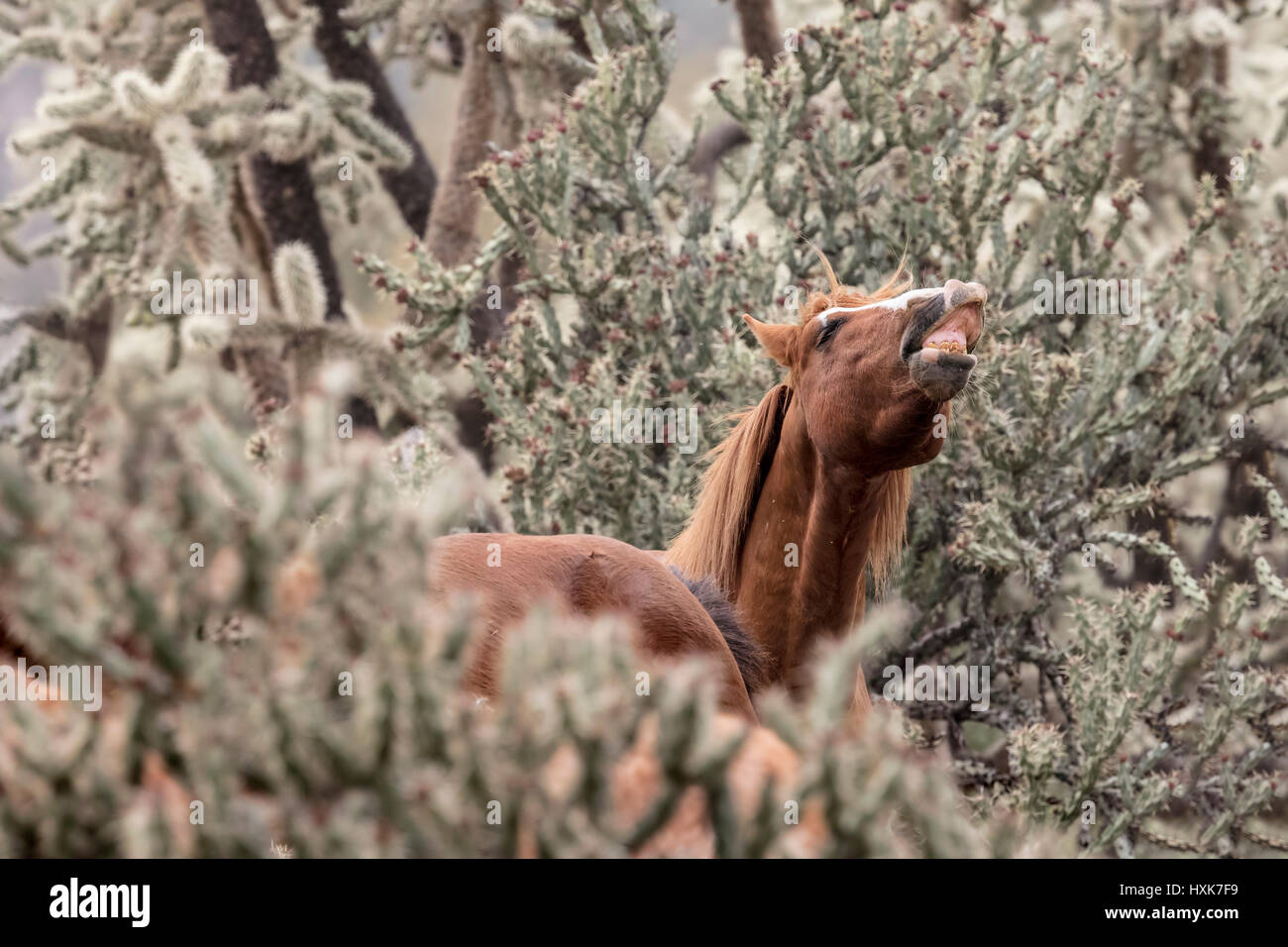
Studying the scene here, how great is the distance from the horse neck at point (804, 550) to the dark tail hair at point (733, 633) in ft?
0.71

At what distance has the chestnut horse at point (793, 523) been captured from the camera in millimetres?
2873

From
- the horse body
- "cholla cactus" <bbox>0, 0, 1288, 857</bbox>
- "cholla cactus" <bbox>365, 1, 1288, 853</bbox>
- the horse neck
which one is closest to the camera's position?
"cholla cactus" <bbox>0, 0, 1288, 857</bbox>

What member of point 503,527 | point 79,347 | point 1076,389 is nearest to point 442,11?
point 79,347

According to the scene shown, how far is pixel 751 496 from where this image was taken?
381 centimetres

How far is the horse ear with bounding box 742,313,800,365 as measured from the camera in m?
3.74

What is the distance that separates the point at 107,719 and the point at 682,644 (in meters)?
1.59

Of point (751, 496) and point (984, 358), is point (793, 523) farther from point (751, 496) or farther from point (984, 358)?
point (984, 358)

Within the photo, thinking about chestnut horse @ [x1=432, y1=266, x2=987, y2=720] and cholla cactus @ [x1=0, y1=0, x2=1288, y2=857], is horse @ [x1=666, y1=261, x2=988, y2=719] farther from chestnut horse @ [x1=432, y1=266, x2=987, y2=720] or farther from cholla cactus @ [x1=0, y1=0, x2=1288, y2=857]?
cholla cactus @ [x1=0, y1=0, x2=1288, y2=857]

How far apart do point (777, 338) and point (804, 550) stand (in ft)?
1.99

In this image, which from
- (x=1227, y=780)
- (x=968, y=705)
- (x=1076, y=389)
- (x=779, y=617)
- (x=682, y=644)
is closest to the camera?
(x=682, y=644)

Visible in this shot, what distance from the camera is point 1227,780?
4.67 m

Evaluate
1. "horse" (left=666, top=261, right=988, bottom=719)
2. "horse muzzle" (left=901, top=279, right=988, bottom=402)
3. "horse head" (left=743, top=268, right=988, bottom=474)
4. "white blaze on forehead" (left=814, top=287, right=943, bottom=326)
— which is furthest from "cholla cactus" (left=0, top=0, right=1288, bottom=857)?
"white blaze on forehead" (left=814, top=287, right=943, bottom=326)

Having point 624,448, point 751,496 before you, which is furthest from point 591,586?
point 624,448
